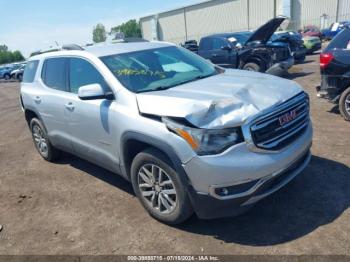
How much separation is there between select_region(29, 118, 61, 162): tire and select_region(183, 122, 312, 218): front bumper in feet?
11.3

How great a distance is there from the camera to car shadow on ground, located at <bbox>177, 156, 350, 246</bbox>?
3.39 meters

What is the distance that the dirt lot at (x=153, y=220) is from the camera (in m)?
3.33

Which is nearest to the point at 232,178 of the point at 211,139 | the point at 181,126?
the point at 211,139

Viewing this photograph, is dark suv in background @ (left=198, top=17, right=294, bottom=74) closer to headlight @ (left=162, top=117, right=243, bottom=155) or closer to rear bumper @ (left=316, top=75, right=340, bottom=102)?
rear bumper @ (left=316, top=75, right=340, bottom=102)

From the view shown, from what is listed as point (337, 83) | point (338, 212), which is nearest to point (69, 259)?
point (338, 212)

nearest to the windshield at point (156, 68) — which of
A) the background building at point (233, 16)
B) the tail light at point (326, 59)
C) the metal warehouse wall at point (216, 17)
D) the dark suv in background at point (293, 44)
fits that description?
the tail light at point (326, 59)

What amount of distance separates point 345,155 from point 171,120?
9.74 feet

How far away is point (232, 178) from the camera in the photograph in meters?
3.08

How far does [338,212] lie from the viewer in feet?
11.8

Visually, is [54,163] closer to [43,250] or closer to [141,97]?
[43,250]

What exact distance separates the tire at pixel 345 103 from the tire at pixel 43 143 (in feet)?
16.7

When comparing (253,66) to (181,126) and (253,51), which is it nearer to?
(253,51)

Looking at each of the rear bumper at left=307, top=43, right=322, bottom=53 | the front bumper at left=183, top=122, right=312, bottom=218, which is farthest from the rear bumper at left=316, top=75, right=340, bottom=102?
the rear bumper at left=307, top=43, right=322, bottom=53

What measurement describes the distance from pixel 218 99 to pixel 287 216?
56.5 inches
